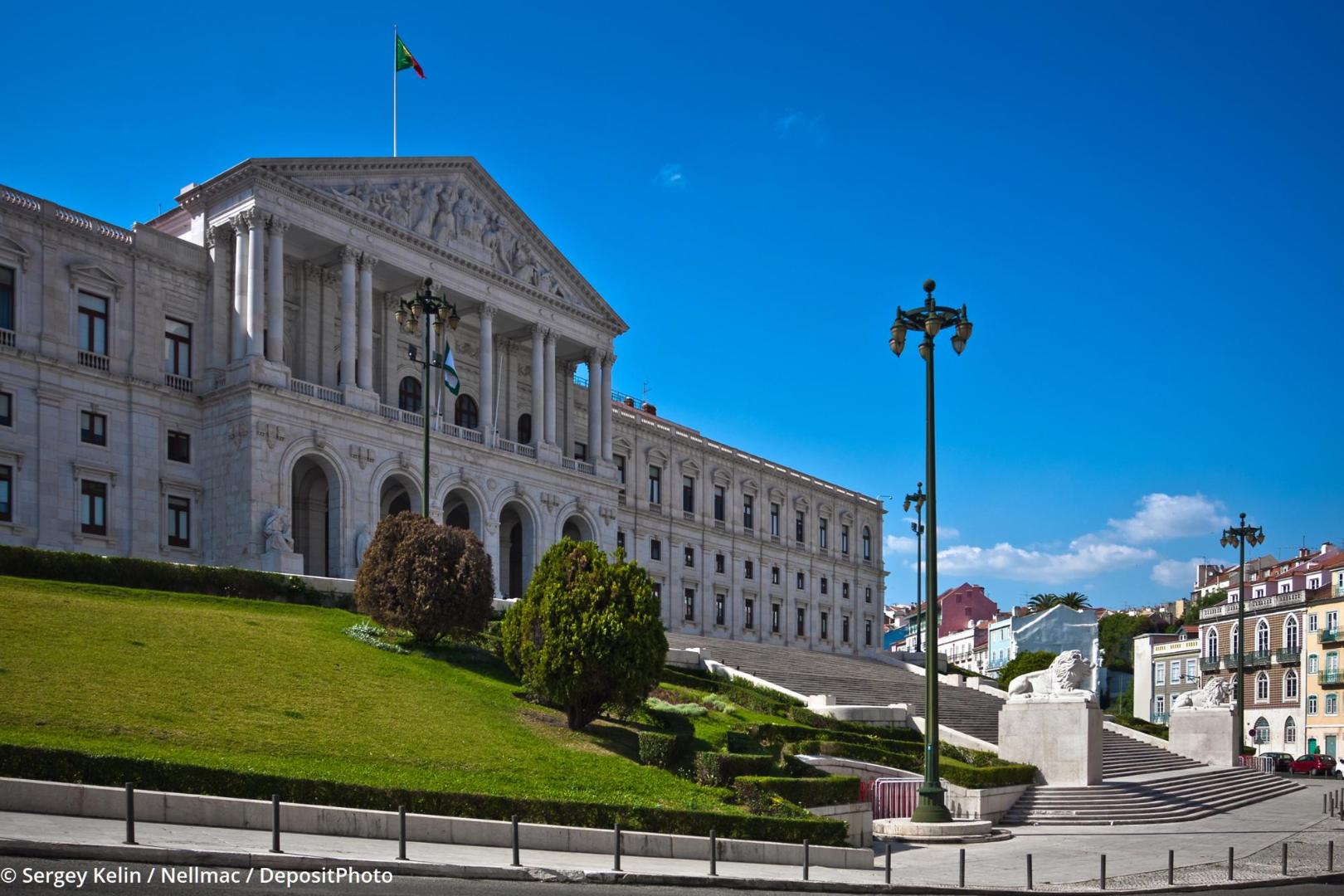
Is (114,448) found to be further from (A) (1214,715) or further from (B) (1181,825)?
(A) (1214,715)

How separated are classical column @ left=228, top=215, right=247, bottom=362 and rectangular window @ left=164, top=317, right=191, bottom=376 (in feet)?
5.28

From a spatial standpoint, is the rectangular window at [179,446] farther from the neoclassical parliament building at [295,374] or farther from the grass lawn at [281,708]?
the grass lawn at [281,708]

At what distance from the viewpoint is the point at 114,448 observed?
44.3 metres

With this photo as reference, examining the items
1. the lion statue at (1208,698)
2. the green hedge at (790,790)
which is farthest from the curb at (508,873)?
the lion statue at (1208,698)

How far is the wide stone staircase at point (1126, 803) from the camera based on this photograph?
104 ft

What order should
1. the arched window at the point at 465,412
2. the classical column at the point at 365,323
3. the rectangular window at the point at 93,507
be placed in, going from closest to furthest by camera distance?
the rectangular window at the point at 93,507
the classical column at the point at 365,323
the arched window at the point at 465,412

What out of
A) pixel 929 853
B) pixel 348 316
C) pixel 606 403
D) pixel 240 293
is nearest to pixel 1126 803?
pixel 929 853

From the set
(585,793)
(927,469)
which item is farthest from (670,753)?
(927,469)

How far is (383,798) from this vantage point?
1855 centimetres

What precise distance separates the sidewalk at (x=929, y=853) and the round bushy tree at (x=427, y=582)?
42.6 ft

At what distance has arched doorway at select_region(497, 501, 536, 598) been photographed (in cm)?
5775

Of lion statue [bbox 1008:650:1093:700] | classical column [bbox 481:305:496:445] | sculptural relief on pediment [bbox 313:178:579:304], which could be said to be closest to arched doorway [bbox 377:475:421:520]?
classical column [bbox 481:305:496:445]

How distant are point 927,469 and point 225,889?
17516mm

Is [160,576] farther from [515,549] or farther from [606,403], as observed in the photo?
[606,403]
